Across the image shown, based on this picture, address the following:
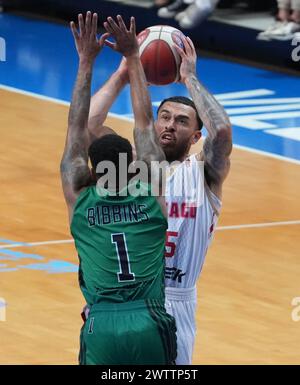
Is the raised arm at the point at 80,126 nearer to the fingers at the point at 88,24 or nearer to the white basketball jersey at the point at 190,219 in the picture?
the fingers at the point at 88,24

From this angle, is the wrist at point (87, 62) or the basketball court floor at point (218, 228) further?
the basketball court floor at point (218, 228)

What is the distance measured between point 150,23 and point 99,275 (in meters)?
16.3

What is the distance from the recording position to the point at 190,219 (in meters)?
8.20

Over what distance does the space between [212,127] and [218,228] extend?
574cm

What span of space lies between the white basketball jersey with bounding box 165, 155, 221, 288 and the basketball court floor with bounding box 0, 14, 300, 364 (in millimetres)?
2138

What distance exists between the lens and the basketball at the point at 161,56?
901 centimetres

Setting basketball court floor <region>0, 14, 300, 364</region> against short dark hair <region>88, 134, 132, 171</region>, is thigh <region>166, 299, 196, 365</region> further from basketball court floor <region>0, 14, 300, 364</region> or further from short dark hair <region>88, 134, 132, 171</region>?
basketball court floor <region>0, 14, 300, 364</region>

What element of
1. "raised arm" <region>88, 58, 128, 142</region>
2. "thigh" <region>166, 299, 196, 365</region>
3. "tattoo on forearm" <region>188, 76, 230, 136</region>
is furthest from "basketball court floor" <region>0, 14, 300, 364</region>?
"tattoo on forearm" <region>188, 76, 230, 136</region>

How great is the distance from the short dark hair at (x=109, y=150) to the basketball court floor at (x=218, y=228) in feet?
10.4

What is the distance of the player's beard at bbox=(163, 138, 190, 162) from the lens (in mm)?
8398

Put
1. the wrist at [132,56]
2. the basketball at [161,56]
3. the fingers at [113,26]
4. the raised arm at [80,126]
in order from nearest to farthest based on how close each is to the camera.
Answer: the fingers at [113,26], the raised arm at [80,126], the wrist at [132,56], the basketball at [161,56]

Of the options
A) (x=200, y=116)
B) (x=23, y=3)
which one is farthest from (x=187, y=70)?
(x=23, y=3)

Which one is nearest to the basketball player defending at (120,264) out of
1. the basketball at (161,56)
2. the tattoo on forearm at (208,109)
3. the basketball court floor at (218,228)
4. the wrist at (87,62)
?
the wrist at (87,62)

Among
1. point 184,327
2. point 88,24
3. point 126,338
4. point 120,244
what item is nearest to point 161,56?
point 88,24
